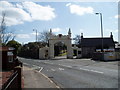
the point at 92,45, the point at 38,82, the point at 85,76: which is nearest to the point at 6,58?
the point at 85,76

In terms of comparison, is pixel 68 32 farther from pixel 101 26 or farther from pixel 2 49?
pixel 2 49

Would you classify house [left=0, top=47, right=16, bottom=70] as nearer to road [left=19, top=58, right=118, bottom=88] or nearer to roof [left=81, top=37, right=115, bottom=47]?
road [left=19, top=58, right=118, bottom=88]

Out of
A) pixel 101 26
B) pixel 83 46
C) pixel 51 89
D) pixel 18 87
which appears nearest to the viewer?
pixel 18 87

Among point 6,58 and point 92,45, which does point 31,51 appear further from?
→ point 6,58

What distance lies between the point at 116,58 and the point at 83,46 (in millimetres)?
21049

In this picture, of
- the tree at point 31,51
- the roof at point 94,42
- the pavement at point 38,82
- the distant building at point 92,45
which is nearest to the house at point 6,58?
the pavement at point 38,82

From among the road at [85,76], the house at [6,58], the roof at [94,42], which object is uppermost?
the roof at [94,42]

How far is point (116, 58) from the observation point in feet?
141

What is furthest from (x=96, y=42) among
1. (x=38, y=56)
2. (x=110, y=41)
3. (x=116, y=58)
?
(x=116, y=58)

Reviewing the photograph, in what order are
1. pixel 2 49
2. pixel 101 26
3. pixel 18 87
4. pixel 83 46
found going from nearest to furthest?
pixel 18 87
pixel 2 49
pixel 101 26
pixel 83 46

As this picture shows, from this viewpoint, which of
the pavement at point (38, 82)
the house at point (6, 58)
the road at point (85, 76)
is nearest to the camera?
the pavement at point (38, 82)

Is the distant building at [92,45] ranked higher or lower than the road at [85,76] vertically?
higher

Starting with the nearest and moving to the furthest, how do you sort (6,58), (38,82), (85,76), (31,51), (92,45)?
(38,82) < (85,76) < (6,58) < (92,45) < (31,51)

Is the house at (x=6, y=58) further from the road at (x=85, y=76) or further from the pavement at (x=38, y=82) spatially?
the pavement at (x=38, y=82)
